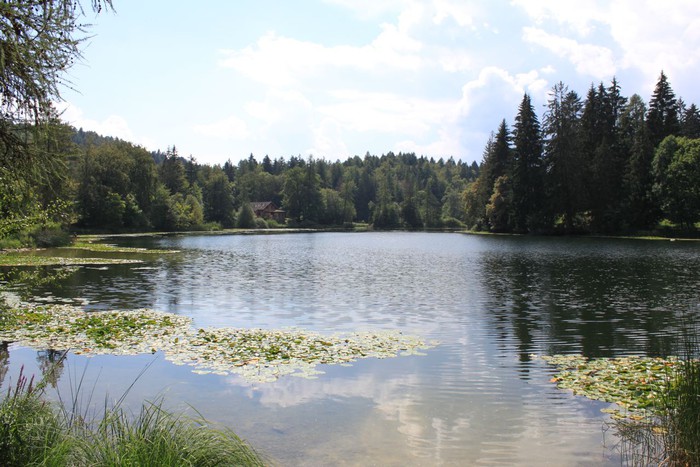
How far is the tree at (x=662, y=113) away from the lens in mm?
76175

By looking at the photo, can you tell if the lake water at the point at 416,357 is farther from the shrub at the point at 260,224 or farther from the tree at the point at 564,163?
the shrub at the point at 260,224

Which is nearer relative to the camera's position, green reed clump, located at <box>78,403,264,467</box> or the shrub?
green reed clump, located at <box>78,403,264,467</box>

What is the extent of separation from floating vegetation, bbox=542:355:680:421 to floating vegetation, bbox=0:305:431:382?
3970 mm

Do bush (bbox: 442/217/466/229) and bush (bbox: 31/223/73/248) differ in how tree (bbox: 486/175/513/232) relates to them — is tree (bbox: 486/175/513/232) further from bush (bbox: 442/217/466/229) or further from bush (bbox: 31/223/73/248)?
bush (bbox: 31/223/73/248)

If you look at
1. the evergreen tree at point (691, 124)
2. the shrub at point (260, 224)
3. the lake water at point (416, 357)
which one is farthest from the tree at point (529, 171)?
the shrub at point (260, 224)

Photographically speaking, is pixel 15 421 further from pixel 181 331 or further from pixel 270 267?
pixel 270 267

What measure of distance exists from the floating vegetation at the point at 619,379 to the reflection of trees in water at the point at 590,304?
3.65 feet

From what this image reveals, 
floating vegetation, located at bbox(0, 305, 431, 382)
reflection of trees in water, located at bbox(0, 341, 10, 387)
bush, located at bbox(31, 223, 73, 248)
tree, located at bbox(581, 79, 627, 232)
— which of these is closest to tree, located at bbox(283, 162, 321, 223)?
tree, located at bbox(581, 79, 627, 232)

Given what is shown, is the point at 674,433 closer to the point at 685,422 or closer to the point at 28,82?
the point at 685,422

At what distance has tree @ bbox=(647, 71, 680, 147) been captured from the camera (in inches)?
2999

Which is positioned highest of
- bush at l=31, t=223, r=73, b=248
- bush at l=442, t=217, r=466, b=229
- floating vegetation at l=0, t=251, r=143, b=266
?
bush at l=442, t=217, r=466, b=229

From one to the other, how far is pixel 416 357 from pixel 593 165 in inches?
2884

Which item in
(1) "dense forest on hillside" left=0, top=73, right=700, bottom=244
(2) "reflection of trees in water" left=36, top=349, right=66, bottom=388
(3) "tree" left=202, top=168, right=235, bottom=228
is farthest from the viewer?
(3) "tree" left=202, top=168, right=235, bottom=228

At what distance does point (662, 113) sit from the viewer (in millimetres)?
77438
